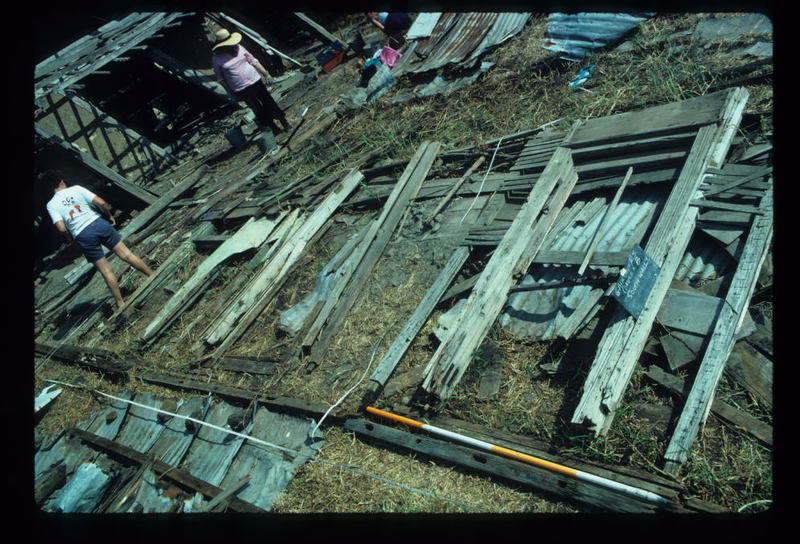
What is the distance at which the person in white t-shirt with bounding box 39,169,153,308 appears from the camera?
7.67 m

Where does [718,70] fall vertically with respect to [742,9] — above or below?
above

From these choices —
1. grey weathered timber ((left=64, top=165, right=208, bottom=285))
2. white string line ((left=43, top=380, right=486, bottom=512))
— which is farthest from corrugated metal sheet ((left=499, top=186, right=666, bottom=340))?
grey weathered timber ((left=64, top=165, right=208, bottom=285))

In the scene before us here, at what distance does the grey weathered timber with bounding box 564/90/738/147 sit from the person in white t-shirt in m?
7.15

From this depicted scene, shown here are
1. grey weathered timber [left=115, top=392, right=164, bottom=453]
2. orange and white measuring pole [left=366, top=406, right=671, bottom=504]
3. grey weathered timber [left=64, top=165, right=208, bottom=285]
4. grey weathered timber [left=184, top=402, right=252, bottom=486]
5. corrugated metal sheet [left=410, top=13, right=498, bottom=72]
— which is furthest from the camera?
grey weathered timber [left=64, top=165, right=208, bottom=285]

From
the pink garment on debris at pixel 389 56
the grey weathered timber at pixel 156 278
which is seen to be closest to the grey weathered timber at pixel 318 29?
the pink garment on debris at pixel 389 56

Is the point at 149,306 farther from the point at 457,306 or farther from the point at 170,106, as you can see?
the point at 170,106

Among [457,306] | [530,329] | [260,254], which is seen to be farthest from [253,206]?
[530,329]

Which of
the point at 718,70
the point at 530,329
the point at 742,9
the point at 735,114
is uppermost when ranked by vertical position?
the point at 718,70

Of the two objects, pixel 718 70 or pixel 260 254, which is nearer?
pixel 718 70

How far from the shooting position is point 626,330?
12.9 feet

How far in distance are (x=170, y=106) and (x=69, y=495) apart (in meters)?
12.8

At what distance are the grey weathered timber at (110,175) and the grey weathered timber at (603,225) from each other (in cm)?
1064

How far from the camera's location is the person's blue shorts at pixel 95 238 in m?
7.90

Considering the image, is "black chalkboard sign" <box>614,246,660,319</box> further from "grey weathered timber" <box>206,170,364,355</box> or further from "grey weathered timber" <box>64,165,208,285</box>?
"grey weathered timber" <box>64,165,208,285</box>
